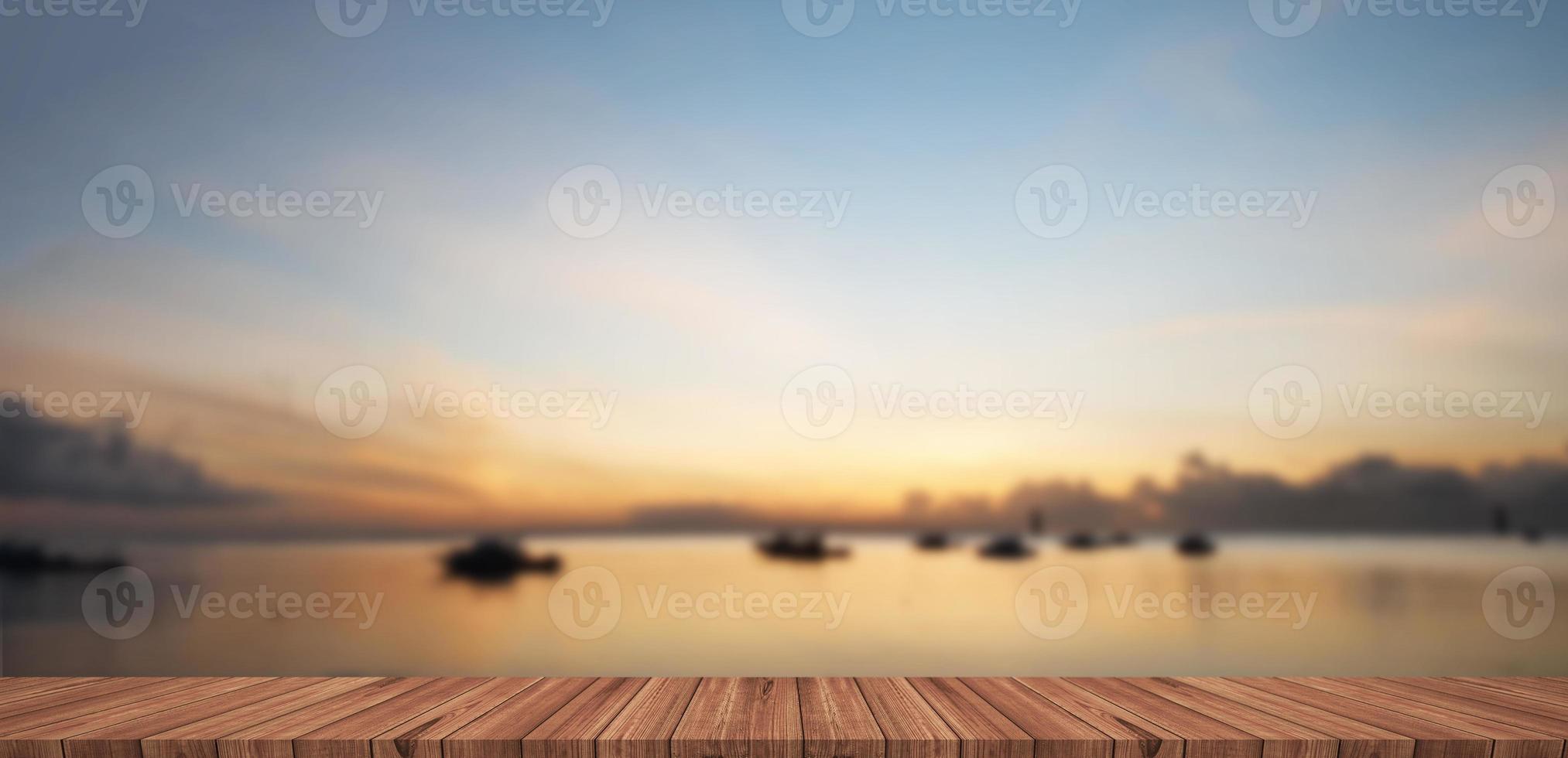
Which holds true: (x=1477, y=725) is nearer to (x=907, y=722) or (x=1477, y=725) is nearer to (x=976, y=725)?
(x=976, y=725)

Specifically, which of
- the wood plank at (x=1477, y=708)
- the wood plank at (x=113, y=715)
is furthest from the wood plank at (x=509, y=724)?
the wood plank at (x=1477, y=708)

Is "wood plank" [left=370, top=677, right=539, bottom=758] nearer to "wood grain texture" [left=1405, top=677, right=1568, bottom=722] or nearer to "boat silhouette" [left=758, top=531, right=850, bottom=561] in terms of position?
"boat silhouette" [left=758, top=531, right=850, bottom=561]

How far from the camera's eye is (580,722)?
1.33m

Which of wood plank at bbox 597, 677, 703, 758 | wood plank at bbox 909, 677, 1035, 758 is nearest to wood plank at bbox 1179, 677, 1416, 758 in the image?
wood plank at bbox 909, 677, 1035, 758

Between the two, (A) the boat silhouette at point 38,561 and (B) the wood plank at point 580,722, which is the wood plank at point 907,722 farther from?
(A) the boat silhouette at point 38,561

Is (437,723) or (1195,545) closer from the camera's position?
(437,723)

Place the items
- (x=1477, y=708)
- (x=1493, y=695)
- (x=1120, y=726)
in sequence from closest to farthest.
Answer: (x=1120, y=726), (x=1477, y=708), (x=1493, y=695)

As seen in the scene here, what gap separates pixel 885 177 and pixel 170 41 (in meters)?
1.71

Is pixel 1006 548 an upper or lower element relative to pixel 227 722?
upper

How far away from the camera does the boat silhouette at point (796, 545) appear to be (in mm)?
1812

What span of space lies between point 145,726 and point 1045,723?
1512 mm

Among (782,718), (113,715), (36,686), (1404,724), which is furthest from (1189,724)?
(36,686)

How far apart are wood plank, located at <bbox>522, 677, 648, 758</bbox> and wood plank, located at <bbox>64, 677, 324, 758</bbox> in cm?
61

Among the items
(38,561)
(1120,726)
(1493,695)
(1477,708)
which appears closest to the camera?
(1120,726)
